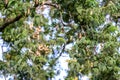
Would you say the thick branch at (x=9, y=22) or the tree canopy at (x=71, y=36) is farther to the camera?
the thick branch at (x=9, y=22)

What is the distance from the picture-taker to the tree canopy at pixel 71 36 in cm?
435

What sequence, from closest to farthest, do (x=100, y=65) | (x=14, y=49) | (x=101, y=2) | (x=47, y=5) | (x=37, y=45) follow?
(x=100, y=65) < (x=37, y=45) < (x=47, y=5) < (x=101, y=2) < (x=14, y=49)

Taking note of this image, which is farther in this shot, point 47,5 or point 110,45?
point 47,5

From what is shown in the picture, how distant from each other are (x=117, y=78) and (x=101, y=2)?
108 centimetres

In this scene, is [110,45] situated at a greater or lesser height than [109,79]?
greater

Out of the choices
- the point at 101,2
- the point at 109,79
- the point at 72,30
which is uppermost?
the point at 101,2

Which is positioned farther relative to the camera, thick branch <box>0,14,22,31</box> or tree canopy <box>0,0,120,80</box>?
thick branch <box>0,14,22,31</box>

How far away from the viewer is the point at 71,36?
5.01m

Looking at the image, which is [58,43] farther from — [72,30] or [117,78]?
[117,78]

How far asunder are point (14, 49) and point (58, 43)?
106 centimetres

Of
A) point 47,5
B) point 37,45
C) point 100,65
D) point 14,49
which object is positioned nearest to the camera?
point 100,65

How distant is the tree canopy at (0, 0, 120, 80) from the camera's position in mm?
4352

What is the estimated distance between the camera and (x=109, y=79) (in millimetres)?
4887

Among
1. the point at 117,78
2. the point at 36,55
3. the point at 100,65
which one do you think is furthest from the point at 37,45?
the point at 117,78
